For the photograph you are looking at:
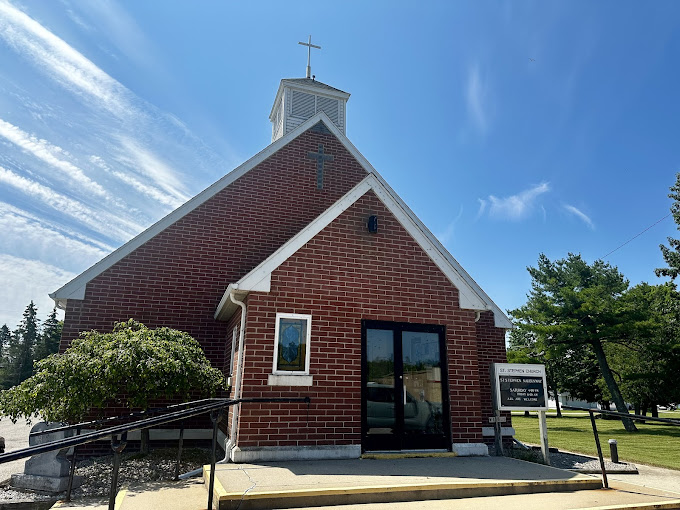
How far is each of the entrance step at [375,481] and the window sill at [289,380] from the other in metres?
1.20

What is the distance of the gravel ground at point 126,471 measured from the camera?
668 cm

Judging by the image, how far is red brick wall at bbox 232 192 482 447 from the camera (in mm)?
7293

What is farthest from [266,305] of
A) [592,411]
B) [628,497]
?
[628,497]

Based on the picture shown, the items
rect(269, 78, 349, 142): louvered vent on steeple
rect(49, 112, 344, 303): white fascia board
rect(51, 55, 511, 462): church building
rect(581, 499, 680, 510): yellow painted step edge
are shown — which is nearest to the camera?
rect(581, 499, 680, 510): yellow painted step edge

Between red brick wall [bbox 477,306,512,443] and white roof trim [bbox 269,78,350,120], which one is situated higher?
white roof trim [bbox 269,78,350,120]

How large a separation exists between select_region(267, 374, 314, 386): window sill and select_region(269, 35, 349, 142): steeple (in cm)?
969

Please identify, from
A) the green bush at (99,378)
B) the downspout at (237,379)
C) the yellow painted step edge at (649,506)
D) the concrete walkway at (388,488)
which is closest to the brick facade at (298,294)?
the downspout at (237,379)

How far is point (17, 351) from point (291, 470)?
70.6 metres

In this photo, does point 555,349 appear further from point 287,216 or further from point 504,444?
point 287,216

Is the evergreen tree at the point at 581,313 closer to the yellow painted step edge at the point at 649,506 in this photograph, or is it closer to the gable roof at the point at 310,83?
the gable roof at the point at 310,83

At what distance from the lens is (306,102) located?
50.5 feet

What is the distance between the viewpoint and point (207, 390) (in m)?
8.07

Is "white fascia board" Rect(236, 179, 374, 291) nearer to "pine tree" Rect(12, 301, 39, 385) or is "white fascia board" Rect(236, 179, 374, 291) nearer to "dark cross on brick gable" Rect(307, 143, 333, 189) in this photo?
"dark cross on brick gable" Rect(307, 143, 333, 189)

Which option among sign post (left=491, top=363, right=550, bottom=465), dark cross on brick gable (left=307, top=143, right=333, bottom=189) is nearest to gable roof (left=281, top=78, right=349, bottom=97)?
dark cross on brick gable (left=307, top=143, right=333, bottom=189)
